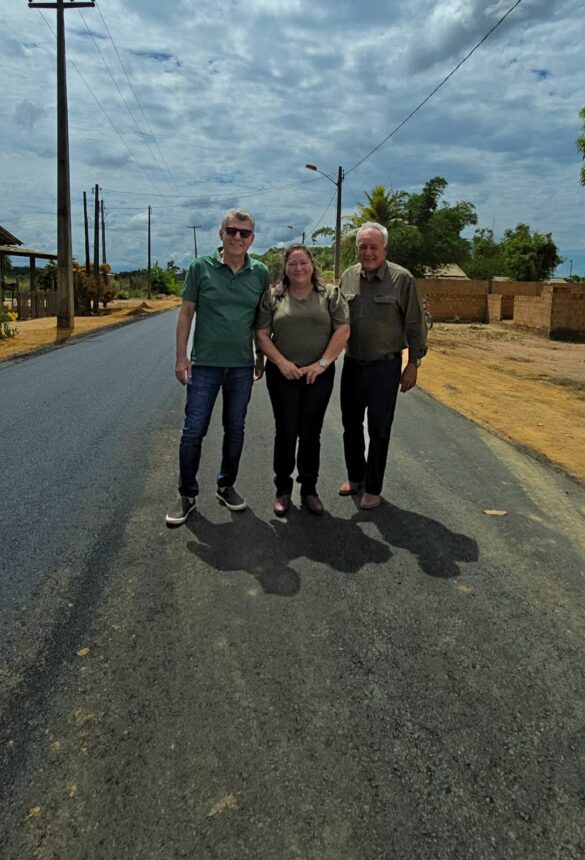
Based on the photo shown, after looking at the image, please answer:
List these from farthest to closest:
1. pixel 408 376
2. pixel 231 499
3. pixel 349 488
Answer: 1. pixel 349 488
2. pixel 408 376
3. pixel 231 499

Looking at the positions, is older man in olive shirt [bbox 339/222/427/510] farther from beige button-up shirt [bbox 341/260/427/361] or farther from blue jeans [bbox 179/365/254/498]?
blue jeans [bbox 179/365/254/498]

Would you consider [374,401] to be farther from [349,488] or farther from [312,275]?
[312,275]

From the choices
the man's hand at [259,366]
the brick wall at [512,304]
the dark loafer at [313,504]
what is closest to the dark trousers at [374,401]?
the dark loafer at [313,504]

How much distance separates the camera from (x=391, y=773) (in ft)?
6.24

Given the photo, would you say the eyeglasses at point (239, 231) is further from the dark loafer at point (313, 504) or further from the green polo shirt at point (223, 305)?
the dark loafer at point (313, 504)

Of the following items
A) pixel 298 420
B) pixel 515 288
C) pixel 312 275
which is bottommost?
pixel 298 420

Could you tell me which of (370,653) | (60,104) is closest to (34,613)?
(370,653)

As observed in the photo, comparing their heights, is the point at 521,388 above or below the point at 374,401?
below

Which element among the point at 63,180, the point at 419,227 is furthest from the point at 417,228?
the point at 63,180

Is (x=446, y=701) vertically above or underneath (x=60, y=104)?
underneath

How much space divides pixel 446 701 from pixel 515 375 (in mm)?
11487

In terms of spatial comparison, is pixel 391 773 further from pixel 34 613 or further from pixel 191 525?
pixel 191 525

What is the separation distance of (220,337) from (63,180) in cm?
1804

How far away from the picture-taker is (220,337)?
382cm
